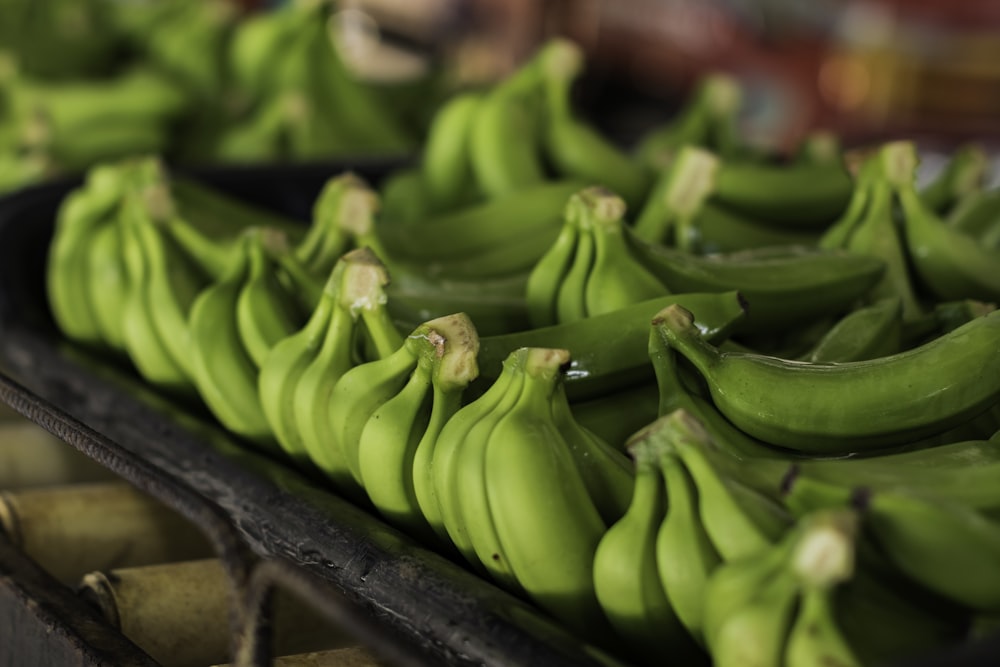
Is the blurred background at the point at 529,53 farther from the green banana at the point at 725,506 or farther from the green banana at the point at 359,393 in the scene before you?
the green banana at the point at 725,506

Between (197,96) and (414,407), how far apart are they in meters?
1.75

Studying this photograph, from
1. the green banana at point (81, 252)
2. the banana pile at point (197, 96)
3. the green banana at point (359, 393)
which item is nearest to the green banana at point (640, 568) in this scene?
the green banana at point (359, 393)

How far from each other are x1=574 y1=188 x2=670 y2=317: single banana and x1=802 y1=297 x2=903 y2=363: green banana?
0.18 metres

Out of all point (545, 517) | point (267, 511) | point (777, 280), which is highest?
point (777, 280)

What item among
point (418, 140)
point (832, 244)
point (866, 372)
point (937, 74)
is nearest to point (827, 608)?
point (866, 372)

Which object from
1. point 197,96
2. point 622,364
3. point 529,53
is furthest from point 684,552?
point 529,53

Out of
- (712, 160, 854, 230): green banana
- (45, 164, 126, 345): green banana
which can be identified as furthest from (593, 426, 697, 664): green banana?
(45, 164, 126, 345): green banana

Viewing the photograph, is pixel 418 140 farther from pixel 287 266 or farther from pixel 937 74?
pixel 937 74

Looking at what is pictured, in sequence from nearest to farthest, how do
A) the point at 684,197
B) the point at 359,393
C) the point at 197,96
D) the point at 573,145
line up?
1. the point at 359,393
2. the point at 684,197
3. the point at 573,145
4. the point at 197,96

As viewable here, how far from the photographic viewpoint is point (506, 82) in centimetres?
198

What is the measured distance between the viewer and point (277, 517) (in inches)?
46.6

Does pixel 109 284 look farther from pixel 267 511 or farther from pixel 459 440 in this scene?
pixel 459 440

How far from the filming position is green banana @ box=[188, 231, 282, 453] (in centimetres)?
136

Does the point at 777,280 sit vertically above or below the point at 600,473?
above
